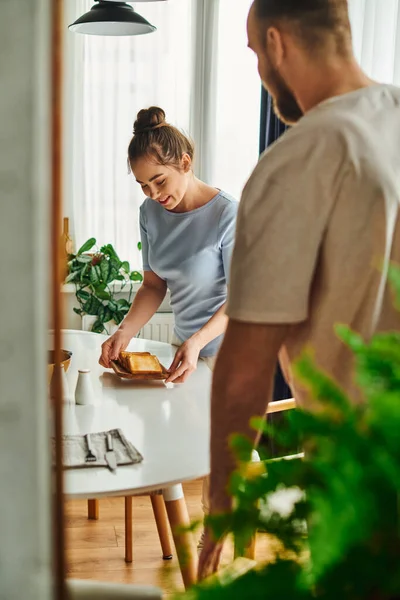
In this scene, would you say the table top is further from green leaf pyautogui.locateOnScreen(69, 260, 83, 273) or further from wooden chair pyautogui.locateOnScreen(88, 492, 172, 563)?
green leaf pyautogui.locateOnScreen(69, 260, 83, 273)

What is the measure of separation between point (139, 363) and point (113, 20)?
1080 mm

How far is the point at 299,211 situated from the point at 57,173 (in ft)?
1.77

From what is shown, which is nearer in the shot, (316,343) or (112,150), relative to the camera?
(316,343)

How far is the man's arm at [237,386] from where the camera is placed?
1.10m

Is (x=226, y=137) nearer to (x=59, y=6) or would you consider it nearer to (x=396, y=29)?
(x=396, y=29)

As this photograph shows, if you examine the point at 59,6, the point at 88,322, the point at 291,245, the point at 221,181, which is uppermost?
the point at 59,6

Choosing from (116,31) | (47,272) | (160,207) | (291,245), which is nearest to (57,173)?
(47,272)

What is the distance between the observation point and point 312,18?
1103 mm

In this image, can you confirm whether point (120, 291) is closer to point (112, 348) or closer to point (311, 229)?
point (112, 348)

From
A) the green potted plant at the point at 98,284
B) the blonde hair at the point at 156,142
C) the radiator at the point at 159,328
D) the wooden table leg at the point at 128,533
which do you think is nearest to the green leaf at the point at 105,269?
the green potted plant at the point at 98,284

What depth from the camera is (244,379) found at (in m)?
1.12

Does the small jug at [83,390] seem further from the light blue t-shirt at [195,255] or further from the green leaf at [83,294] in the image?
the green leaf at [83,294]

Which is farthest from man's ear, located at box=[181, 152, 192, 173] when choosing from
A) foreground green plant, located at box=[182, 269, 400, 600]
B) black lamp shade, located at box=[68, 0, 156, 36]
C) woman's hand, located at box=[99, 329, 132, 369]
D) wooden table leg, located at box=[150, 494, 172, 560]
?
foreground green plant, located at box=[182, 269, 400, 600]

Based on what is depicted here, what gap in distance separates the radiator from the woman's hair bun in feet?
5.69
